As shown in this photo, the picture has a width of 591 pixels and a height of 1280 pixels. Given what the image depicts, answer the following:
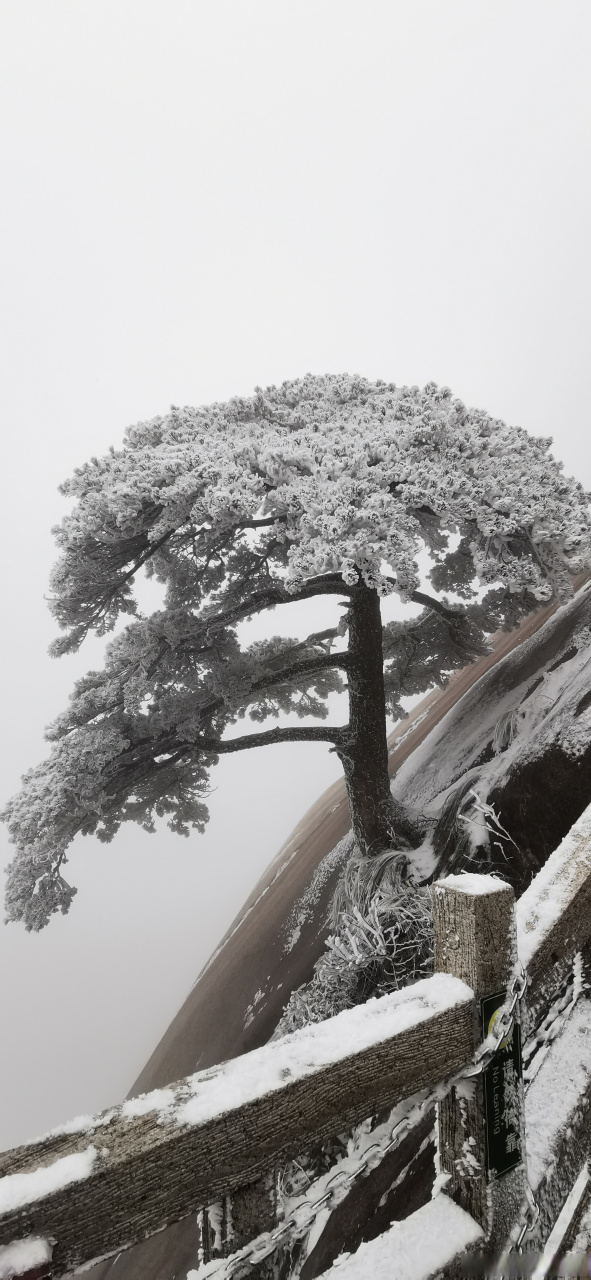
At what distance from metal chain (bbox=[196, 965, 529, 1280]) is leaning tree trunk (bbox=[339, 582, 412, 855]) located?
368 cm

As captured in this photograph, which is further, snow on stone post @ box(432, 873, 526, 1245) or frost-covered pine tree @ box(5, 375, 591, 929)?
frost-covered pine tree @ box(5, 375, 591, 929)

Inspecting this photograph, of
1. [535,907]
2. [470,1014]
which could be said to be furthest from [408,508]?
[470,1014]

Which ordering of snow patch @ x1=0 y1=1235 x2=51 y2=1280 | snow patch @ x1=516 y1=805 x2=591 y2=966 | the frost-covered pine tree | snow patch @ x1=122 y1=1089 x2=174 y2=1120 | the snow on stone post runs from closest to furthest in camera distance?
snow patch @ x1=0 y1=1235 x2=51 y2=1280 < snow patch @ x1=122 y1=1089 x2=174 y2=1120 < the snow on stone post < snow patch @ x1=516 y1=805 x2=591 y2=966 < the frost-covered pine tree

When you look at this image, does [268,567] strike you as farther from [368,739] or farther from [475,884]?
[475,884]

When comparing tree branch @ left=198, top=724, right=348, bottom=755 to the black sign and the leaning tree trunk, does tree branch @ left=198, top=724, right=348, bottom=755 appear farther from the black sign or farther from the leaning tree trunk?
the black sign

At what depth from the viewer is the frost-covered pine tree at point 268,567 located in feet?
11.8

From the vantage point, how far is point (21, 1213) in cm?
73

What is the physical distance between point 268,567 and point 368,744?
1608 mm

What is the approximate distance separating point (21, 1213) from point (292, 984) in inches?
194

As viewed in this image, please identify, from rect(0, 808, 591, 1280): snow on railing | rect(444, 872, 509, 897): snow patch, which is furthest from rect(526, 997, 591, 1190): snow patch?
rect(444, 872, 509, 897): snow patch

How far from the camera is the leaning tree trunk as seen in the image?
489cm

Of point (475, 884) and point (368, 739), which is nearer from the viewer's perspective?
point (475, 884)

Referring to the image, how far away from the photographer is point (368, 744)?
5.03 m

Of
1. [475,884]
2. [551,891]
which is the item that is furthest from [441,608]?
[475,884]
